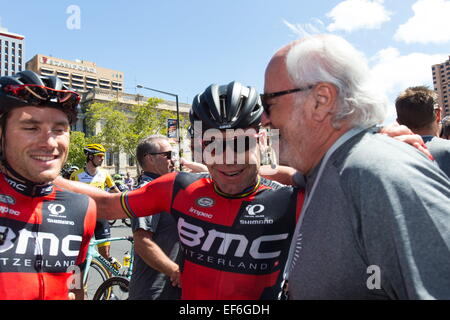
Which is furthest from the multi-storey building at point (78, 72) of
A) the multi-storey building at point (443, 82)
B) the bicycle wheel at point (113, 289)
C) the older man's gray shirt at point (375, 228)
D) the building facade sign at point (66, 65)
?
the multi-storey building at point (443, 82)

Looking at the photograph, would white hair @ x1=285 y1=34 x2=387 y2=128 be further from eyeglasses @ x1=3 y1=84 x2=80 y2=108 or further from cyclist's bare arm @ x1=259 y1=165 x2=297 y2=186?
eyeglasses @ x1=3 y1=84 x2=80 y2=108

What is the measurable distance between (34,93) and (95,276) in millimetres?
4819

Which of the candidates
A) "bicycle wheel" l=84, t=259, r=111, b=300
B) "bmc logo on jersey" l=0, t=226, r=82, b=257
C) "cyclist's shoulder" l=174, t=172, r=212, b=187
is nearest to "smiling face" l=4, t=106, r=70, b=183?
"bmc logo on jersey" l=0, t=226, r=82, b=257

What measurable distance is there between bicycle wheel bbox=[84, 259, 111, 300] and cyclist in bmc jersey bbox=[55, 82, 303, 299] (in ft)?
12.8

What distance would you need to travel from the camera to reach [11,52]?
13562cm

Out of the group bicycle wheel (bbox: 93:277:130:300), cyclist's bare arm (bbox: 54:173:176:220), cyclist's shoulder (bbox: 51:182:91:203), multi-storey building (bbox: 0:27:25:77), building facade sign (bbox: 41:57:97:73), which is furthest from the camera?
multi-storey building (bbox: 0:27:25:77)

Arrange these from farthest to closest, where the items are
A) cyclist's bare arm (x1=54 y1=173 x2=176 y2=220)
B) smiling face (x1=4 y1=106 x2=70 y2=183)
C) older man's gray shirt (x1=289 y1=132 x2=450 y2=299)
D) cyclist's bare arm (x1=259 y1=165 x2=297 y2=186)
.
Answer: cyclist's bare arm (x1=259 y1=165 x2=297 y2=186) → cyclist's bare arm (x1=54 y1=173 x2=176 y2=220) → smiling face (x1=4 y1=106 x2=70 y2=183) → older man's gray shirt (x1=289 y1=132 x2=450 y2=299)

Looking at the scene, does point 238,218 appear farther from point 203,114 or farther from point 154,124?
point 154,124

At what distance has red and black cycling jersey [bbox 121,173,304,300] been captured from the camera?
85.4 inches

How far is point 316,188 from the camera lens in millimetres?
1347

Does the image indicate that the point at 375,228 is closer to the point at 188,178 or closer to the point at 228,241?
the point at 228,241

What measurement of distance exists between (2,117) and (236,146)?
5.22 ft

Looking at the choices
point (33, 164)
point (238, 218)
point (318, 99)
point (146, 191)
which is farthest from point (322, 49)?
point (33, 164)

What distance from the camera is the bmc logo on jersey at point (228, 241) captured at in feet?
7.22
